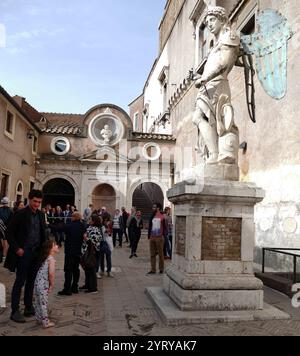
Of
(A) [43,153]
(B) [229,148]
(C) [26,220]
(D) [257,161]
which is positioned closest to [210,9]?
(B) [229,148]

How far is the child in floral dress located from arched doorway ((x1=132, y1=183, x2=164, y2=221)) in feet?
63.6

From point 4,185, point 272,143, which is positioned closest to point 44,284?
point 272,143

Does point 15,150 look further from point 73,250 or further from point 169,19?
point 169,19

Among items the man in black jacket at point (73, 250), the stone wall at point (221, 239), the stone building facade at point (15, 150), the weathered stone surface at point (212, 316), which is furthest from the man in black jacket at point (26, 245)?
the stone building facade at point (15, 150)

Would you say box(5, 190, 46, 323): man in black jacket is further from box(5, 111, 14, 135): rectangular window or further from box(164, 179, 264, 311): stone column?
box(5, 111, 14, 135): rectangular window

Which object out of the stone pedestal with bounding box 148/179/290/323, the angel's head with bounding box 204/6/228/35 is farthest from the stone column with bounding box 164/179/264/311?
the angel's head with bounding box 204/6/228/35

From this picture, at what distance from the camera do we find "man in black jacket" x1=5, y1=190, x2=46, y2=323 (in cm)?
540

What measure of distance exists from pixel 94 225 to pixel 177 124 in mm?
17852

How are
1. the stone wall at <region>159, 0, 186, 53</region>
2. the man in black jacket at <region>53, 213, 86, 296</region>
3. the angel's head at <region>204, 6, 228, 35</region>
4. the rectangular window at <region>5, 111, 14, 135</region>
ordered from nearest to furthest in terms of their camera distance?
the angel's head at <region>204, 6, 228, 35</region>, the man in black jacket at <region>53, 213, 86, 296</region>, the rectangular window at <region>5, 111, 14, 135</region>, the stone wall at <region>159, 0, 186, 53</region>

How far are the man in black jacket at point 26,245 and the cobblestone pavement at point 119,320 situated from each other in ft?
1.02

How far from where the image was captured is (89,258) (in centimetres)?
743

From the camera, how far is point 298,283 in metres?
7.47

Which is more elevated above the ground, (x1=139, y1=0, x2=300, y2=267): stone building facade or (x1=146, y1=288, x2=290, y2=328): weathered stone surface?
(x1=139, y1=0, x2=300, y2=267): stone building facade

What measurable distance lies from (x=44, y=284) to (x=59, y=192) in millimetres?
18686
